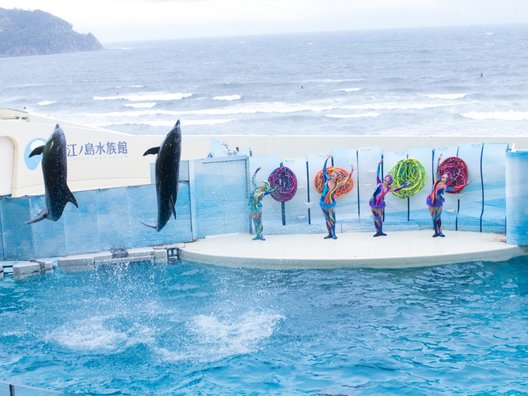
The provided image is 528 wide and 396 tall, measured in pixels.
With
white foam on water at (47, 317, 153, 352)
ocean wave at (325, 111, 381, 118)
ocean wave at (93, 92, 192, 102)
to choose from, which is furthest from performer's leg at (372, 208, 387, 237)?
ocean wave at (93, 92, 192, 102)

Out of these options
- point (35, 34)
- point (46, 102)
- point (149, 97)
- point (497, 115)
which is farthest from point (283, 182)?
point (35, 34)

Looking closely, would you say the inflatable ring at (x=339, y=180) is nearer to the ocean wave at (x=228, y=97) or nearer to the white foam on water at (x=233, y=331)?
the white foam on water at (x=233, y=331)

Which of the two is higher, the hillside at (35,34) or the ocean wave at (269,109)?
the hillside at (35,34)

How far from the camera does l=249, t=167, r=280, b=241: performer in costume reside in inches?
570

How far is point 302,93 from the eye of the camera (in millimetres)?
56969

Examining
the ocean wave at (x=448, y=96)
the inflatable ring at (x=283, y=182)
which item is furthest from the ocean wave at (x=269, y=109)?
the inflatable ring at (x=283, y=182)

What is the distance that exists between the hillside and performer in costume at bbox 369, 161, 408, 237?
417 ft

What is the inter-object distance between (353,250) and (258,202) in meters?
1.87

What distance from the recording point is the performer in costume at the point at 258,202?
14484mm

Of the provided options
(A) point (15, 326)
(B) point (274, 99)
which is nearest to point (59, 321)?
(A) point (15, 326)

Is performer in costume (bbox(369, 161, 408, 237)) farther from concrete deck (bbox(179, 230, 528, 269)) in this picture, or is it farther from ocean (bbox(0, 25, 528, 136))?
ocean (bbox(0, 25, 528, 136))

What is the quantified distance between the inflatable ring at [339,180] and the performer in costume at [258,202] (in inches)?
29.0

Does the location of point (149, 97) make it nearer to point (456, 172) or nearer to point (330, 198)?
Answer: point (330, 198)

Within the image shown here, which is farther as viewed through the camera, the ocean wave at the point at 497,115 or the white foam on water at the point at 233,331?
the ocean wave at the point at 497,115
